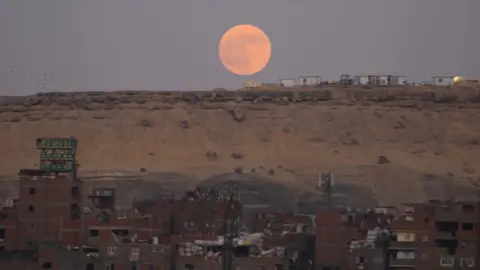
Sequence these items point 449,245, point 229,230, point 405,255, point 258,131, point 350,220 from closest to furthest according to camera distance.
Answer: point 405,255 → point 449,245 → point 350,220 → point 229,230 → point 258,131

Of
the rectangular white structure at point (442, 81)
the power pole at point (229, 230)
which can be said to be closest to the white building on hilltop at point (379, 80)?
the rectangular white structure at point (442, 81)

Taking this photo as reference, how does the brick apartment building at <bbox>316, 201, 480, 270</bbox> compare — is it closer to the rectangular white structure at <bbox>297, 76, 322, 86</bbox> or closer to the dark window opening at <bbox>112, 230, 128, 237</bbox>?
the dark window opening at <bbox>112, 230, 128, 237</bbox>

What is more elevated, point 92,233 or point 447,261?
point 92,233

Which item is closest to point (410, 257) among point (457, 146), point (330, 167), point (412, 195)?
point (412, 195)

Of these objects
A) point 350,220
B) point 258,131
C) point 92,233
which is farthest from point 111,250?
point 258,131

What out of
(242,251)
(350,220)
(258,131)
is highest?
(258,131)

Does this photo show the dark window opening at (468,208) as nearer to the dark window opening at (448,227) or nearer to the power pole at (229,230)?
the dark window opening at (448,227)

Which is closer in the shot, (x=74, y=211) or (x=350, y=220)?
(x=350, y=220)

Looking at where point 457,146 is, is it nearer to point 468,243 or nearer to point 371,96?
point 371,96

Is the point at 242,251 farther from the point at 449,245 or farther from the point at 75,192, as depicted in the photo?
the point at 75,192
